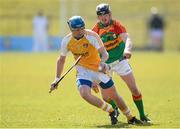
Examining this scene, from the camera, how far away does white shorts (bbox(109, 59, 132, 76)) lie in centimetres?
1580

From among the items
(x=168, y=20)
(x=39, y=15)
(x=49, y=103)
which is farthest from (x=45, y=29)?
(x=49, y=103)

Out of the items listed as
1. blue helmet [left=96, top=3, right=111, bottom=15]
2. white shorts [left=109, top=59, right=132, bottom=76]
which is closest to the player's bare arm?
white shorts [left=109, top=59, right=132, bottom=76]

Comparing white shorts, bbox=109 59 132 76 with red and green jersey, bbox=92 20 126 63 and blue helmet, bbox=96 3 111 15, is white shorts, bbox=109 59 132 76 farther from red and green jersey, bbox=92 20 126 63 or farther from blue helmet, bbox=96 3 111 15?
blue helmet, bbox=96 3 111 15

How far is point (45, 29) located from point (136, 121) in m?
35.6

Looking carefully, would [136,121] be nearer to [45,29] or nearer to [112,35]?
[112,35]

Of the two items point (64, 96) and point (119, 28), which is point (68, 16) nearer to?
point (64, 96)

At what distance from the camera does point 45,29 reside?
50469 millimetres

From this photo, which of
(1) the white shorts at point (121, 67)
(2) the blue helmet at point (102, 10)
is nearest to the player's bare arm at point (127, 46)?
(1) the white shorts at point (121, 67)

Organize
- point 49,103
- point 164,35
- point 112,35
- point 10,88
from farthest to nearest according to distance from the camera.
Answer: point 164,35 < point 10,88 < point 49,103 < point 112,35

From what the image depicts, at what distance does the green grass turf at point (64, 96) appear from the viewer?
15.9 m

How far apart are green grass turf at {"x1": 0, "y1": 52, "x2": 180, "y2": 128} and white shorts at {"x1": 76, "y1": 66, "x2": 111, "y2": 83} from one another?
3.07ft

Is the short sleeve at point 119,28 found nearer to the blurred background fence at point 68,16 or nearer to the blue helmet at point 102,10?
the blue helmet at point 102,10

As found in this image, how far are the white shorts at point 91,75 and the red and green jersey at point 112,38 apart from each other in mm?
986

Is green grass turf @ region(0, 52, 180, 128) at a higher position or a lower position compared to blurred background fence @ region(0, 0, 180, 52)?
lower
